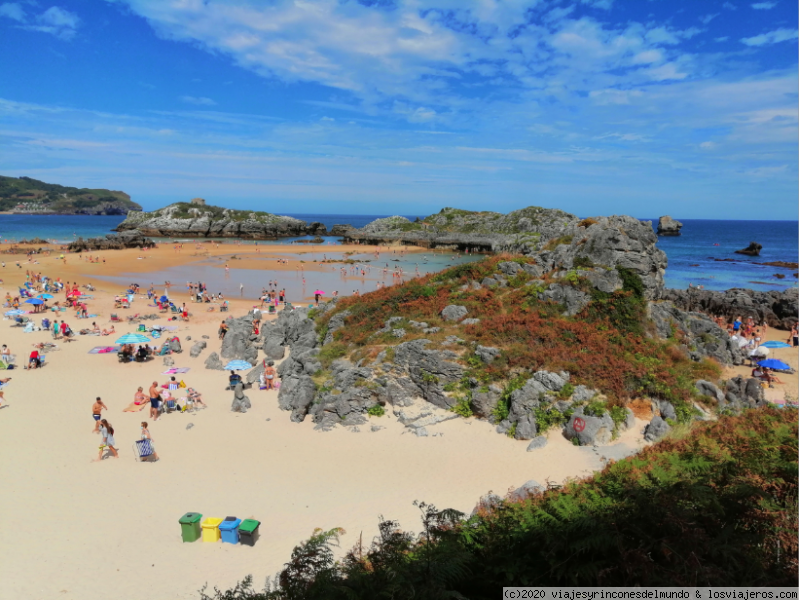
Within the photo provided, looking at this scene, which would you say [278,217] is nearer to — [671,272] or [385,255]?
→ [385,255]

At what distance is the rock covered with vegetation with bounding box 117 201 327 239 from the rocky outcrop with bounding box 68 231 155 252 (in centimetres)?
2093

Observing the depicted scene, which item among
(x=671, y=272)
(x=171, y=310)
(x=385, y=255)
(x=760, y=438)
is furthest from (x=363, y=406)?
(x=385, y=255)

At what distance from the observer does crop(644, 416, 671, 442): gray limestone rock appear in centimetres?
1242

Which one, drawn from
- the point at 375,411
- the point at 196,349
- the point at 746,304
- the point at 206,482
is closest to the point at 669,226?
the point at 746,304

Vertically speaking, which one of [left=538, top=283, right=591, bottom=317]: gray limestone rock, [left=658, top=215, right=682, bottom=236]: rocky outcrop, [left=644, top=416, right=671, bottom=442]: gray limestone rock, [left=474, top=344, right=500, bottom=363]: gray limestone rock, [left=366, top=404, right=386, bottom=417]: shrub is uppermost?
[left=658, top=215, right=682, bottom=236]: rocky outcrop

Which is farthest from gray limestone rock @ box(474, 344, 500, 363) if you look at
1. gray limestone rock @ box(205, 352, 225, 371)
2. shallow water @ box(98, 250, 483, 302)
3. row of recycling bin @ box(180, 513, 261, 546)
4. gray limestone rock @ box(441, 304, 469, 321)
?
shallow water @ box(98, 250, 483, 302)

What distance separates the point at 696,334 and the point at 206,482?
72.4ft

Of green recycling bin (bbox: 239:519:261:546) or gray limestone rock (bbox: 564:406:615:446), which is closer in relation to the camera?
green recycling bin (bbox: 239:519:261:546)

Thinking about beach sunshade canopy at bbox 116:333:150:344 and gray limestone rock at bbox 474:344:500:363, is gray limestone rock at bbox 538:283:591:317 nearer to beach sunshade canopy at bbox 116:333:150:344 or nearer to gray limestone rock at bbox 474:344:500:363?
gray limestone rock at bbox 474:344:500:363

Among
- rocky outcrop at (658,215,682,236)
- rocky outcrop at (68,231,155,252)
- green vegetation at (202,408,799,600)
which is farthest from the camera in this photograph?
rocky outcrop at (658,215,682,236)

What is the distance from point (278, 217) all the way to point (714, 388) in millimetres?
119933

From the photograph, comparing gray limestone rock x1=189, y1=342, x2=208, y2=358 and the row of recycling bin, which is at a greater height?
gray limestone rock x1=189, y1=342, x2=208, y2=358

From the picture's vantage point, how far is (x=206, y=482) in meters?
11.8

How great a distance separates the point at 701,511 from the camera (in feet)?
17.7
